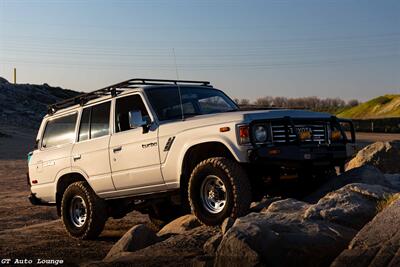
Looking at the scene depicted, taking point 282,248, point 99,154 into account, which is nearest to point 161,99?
point 99,154

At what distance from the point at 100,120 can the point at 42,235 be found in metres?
2.15

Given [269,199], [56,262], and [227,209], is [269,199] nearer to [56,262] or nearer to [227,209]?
[227,209]

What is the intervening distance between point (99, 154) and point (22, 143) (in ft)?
112

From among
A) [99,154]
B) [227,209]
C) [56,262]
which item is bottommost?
[56,262]

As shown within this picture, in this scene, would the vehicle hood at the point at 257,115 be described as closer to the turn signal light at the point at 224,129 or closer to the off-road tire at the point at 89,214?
the turn signal light at the point at 224,129

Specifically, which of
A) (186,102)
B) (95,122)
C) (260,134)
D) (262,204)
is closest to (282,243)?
(260,134)

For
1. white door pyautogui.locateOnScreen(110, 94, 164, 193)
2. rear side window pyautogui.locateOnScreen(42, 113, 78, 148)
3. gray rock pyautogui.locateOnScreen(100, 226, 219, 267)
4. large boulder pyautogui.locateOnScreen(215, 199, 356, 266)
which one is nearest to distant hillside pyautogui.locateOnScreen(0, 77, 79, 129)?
rear side window pyautogui.locateOnScreen(42, 113, 78, 148)

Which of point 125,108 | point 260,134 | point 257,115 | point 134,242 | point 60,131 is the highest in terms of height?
point 125,108

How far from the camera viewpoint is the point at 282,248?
5555 millimetres

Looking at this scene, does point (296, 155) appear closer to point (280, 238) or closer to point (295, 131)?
point (295, 131)

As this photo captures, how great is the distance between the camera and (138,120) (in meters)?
8.34

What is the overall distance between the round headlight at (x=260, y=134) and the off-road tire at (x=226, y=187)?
0.41m

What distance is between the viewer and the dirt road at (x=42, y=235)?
7.91 metres

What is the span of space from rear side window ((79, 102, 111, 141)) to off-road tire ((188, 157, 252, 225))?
236 cm
